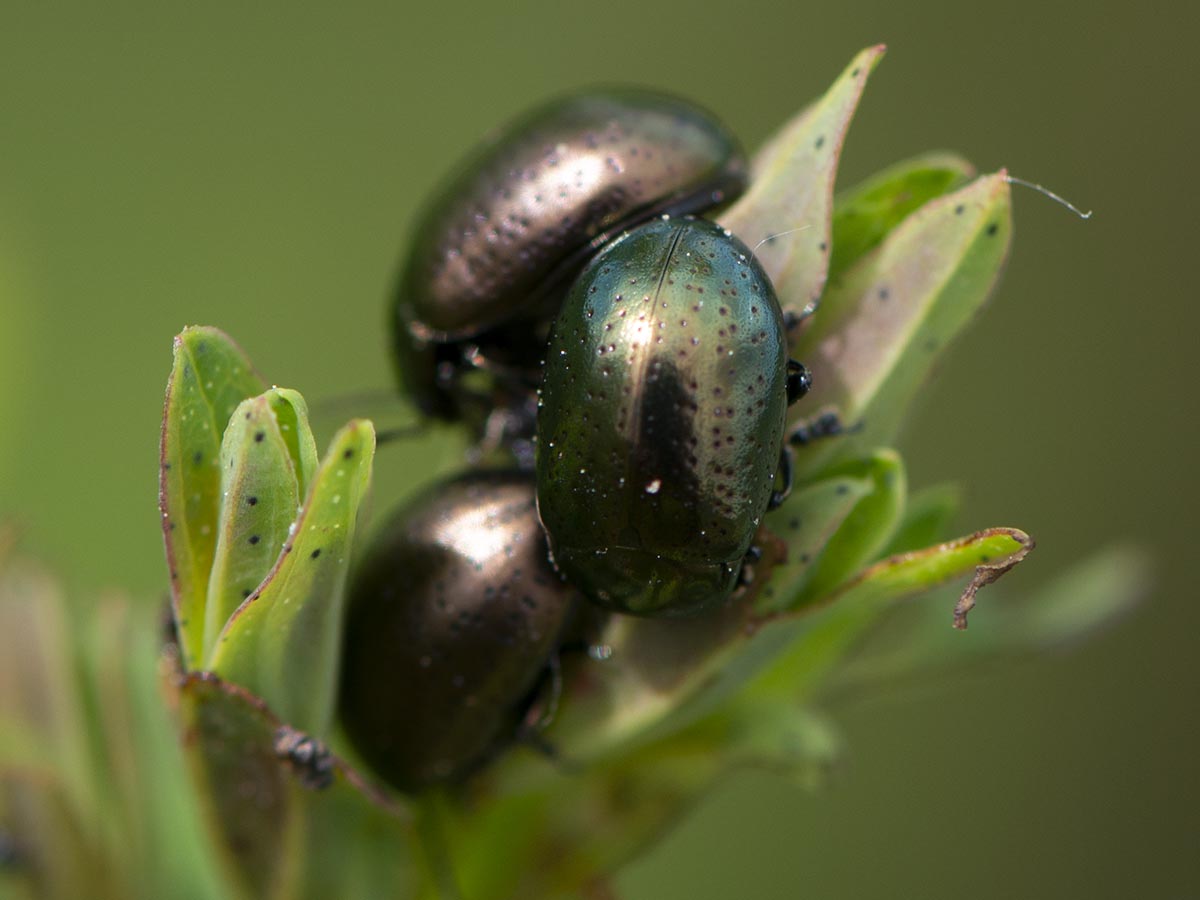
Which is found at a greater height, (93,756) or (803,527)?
(803,527)

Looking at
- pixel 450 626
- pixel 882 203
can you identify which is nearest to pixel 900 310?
pixel 882 203

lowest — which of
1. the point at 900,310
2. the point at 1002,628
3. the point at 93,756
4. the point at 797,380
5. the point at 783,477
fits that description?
the point at 1002,628

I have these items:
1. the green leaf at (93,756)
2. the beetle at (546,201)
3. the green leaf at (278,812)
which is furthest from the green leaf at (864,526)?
the green leaf at (93,756)

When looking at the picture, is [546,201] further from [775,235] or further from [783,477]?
[783,477]

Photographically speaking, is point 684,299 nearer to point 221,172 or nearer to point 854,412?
point 854,412

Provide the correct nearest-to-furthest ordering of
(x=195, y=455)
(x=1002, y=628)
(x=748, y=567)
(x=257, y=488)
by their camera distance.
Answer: (x=257, y=488), (x=195, y=455), (x=748, y=567), (x=1002, y=628)

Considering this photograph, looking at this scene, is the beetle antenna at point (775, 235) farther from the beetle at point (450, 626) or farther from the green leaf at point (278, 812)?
the green leaf at point (278, 812)

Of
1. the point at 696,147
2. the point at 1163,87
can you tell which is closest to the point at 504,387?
the point at 696,147

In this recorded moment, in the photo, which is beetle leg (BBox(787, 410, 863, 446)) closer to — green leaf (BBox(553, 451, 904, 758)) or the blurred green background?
green leaf (BBox(553, 451, 904, 758))
